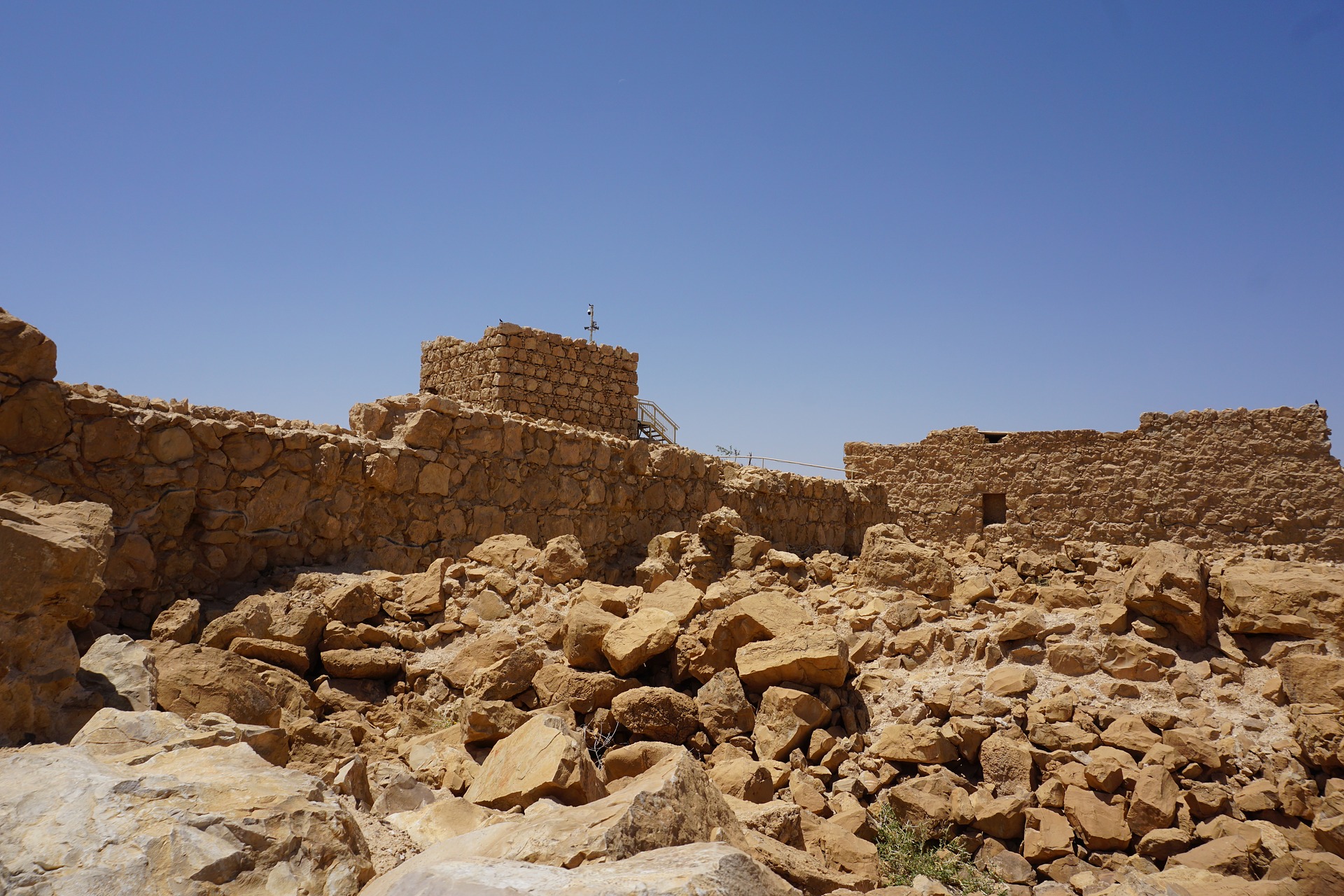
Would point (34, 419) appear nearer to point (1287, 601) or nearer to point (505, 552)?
point (505, 552)

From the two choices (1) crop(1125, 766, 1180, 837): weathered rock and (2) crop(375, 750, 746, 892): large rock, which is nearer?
(2) crop(375, 750, 746, 892): large rock

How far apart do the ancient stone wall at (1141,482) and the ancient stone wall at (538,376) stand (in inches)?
205

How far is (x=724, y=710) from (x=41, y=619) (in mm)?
3237

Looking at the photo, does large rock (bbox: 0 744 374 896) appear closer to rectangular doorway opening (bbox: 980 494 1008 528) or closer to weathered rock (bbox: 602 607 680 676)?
weathered rock (bbox: 602 607 680 676)

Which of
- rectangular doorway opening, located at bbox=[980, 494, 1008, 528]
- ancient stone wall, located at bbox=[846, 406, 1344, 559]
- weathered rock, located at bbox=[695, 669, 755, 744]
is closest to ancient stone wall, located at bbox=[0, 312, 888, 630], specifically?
weathered rock, located at bbox=[695, 669, 755, 744]

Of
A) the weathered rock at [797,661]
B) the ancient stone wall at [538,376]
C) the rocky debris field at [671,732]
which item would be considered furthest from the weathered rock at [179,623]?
the ancient stone wall at [538,376]

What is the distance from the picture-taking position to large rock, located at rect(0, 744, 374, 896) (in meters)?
2.00

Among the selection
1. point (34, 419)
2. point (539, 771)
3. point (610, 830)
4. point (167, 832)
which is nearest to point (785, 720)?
point (539, 771)

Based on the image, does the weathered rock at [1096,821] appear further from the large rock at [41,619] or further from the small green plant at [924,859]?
the large rock at [41,619]

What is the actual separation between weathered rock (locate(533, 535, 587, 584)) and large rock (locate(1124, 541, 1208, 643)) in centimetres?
386

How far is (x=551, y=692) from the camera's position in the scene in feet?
15.8

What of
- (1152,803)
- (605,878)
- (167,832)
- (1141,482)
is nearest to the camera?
(605,878)

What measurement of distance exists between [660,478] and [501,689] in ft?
17.1

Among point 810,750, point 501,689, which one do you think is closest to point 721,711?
point 810,750
